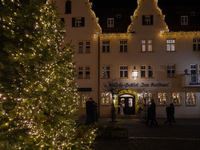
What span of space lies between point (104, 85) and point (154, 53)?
644 centimetres

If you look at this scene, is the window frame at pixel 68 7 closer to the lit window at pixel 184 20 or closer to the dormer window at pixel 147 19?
the dormer window at pixel 147 19

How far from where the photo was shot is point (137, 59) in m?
30.2

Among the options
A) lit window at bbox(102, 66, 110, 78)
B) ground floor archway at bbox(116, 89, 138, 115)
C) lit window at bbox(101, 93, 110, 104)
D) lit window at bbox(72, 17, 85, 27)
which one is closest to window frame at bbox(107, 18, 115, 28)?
lit window at bbox(72, 17, 85, 27)

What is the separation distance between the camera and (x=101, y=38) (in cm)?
3062

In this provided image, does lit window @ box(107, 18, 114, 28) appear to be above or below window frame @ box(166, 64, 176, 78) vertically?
above

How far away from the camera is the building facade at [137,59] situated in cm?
2966

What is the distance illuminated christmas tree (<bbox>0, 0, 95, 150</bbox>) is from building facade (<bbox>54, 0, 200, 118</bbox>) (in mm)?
24005

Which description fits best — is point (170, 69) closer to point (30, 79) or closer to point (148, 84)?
point (148, 84)

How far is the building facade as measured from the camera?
97.3ft

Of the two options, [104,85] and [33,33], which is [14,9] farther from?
[104,85]

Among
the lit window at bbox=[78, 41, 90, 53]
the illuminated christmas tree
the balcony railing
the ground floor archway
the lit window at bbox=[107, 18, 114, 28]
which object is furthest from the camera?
the lit window at bbox=[107, 18, 114, 28]

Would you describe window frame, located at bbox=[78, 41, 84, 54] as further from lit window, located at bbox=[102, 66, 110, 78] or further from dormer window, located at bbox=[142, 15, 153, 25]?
dormer window, located at bbox=[142, 15, 153, 25]

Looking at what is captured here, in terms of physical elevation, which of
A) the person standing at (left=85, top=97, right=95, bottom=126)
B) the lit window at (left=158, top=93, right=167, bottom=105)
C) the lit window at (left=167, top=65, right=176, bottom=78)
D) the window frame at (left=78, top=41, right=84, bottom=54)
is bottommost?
the person standing at (left=85, top=97, right=95, bottom=126)

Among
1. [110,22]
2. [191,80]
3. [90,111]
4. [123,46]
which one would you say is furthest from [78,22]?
[90,111]
